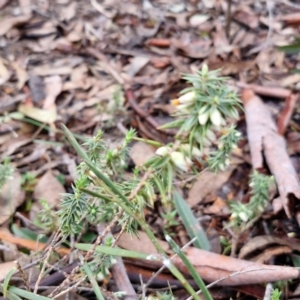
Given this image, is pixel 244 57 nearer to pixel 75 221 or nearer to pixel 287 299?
pixel 287 299

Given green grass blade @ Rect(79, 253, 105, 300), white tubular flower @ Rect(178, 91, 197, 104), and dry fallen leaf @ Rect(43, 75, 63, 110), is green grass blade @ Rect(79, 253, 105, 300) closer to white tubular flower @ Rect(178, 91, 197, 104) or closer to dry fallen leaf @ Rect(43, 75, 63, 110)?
white tubular flower @ Rect(178, 91, 197, 104)

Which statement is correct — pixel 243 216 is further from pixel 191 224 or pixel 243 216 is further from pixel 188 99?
pixel 188 99

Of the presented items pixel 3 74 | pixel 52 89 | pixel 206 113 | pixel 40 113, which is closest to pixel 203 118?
pixel 206 113

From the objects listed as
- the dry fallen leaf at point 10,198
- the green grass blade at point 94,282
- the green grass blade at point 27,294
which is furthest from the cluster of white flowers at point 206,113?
the dry fallen leaf at point 10,198

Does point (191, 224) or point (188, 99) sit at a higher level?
point (188, 99)

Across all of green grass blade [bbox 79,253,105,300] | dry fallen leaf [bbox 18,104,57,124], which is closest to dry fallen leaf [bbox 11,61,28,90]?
dry fallen leaf [bbox 18,104,57,124]

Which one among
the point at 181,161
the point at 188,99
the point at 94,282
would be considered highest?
the point at 188,99
